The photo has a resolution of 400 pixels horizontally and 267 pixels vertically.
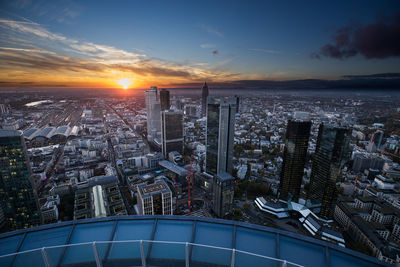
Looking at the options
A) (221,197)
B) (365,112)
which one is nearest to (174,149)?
(221,197)

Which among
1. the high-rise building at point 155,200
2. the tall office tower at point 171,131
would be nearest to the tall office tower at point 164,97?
the tall office tower at point 171,131

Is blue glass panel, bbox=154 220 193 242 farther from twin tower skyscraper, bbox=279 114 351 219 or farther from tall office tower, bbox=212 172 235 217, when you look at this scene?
twin tower skyscraper, bbox=279 114 351 219

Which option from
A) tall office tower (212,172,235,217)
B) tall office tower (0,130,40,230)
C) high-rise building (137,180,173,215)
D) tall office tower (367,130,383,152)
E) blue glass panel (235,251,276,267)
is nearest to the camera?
blue glass panel (235,251,276,267)

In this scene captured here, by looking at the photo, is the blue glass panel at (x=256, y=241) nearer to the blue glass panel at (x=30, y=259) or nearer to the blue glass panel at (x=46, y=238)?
the blue glass panel at (x=30, y=259)

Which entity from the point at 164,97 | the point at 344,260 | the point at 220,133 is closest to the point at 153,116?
the point at 164,97

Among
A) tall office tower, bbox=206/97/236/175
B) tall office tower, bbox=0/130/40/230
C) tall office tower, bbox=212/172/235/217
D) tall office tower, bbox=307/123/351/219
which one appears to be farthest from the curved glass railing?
tall office tower, bbox=206/97/236/175

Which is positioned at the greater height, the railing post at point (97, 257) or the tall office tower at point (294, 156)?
the railing post at point (97, 257)
